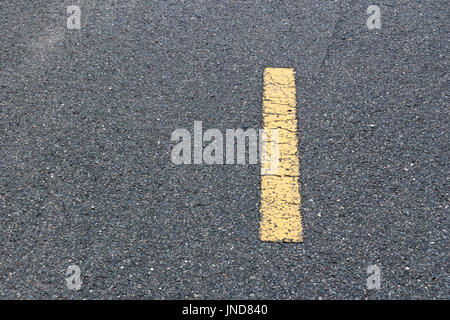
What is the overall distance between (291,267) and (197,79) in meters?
1.52

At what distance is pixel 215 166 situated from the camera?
2.98 m

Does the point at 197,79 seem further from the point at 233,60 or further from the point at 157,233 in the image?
the point at 157,233

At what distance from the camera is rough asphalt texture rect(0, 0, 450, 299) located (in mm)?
2512

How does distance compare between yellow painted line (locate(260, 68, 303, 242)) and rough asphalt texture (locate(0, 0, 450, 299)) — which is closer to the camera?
rough asphalt texture (locate(0, 0, 450, 299))

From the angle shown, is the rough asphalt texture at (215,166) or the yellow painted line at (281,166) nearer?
the rough asphalt texture at (215,166)

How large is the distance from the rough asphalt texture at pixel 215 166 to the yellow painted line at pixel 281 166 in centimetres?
5

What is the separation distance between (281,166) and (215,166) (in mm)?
368

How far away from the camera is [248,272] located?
8.20ft

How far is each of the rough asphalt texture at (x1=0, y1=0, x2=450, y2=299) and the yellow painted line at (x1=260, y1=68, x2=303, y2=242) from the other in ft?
0.18

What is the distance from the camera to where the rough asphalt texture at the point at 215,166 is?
98.9 inches

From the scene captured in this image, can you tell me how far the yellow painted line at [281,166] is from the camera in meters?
2.68

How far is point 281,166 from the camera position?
2.97 metres

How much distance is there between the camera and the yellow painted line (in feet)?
8.80
